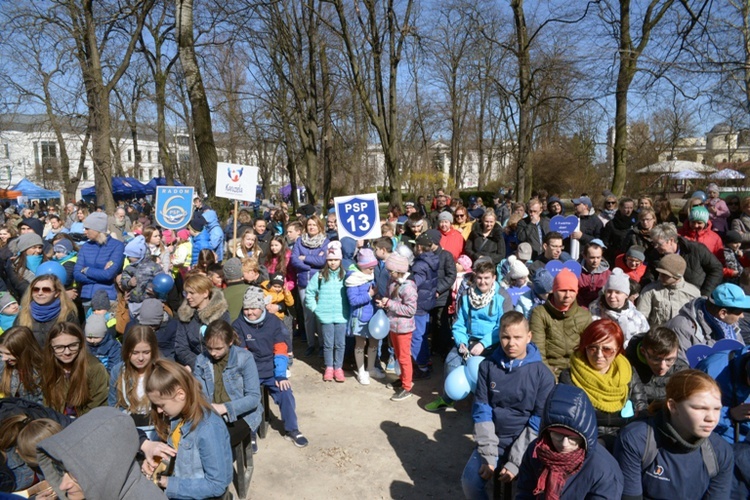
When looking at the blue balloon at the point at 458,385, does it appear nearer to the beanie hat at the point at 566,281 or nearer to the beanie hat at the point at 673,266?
the beanie hat at the point at 566,281

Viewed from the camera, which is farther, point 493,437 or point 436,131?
point 436,131

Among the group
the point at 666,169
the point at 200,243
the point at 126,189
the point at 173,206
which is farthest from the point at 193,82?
the point at 666,169

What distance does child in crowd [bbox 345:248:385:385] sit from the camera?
257 inches

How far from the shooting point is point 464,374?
16.1 ft

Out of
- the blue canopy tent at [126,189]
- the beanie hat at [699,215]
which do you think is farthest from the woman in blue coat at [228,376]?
the blue canopy tent at [126,189]

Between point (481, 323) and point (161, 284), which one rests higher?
point (161, 284)

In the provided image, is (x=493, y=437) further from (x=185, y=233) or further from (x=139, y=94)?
(x=139, y=94)

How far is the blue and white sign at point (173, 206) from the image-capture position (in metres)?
9.15

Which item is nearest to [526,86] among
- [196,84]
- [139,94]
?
[196,84]

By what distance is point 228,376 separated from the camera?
422cm

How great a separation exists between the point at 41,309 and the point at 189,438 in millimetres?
2973

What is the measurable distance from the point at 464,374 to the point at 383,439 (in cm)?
107

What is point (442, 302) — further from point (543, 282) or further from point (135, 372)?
point (135, 372)

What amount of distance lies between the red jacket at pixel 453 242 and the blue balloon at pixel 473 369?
10.7 feet
